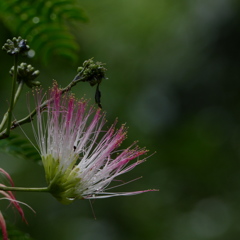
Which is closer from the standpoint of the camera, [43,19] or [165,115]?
[43,19]

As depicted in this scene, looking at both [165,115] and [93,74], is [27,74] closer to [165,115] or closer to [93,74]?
[93,74]

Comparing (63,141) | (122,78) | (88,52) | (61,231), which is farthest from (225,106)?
(63,141)

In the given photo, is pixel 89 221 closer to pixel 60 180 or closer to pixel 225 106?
pixel 225 106

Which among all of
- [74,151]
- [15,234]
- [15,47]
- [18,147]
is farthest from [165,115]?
[15,47]

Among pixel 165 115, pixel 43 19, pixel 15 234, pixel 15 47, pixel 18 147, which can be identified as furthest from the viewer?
pixel 165 115

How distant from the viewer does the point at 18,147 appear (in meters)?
2.48

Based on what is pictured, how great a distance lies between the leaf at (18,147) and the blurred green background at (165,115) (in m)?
2.40

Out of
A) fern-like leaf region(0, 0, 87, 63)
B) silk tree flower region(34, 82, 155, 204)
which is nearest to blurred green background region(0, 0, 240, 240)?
fern-like leaf region(0, 0, 87, 63)

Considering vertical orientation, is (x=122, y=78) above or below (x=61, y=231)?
above

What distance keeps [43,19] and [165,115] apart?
3925 mm

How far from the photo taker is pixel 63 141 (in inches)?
81.9

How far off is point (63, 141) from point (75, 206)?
390cm

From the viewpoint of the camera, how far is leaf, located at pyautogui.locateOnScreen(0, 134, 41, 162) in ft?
8.07

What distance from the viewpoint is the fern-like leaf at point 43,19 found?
262 centimetres
